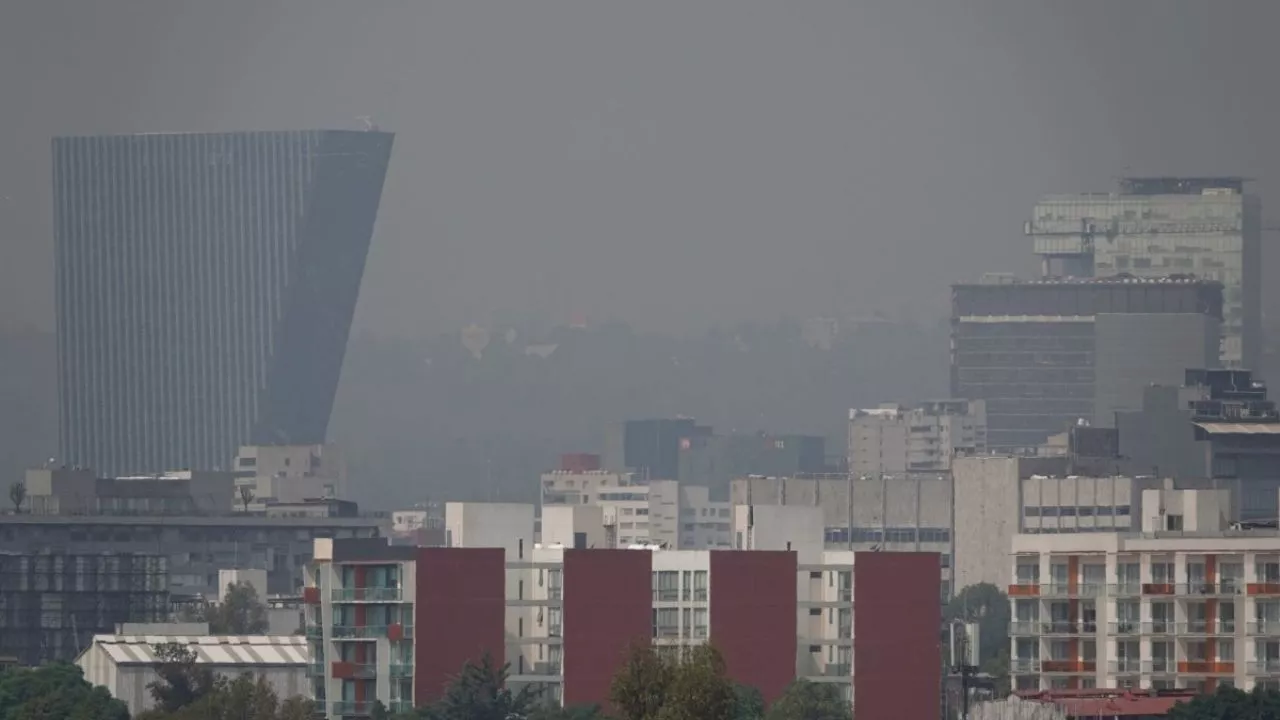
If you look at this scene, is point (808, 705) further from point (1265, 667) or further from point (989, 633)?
point (989, 633)

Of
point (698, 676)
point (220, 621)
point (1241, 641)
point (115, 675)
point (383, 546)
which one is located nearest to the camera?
point (698, 676)

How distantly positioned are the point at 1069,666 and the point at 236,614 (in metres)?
66.6

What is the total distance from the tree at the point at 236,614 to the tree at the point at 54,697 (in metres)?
45.5

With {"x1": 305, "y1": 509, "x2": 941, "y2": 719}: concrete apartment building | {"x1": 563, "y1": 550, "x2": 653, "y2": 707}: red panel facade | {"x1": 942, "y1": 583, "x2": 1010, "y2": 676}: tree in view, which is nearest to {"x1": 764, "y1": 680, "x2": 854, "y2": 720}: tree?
{"x1": 305, "y1": 509, "x2": 941, "y2": 719}: concrete apartment building

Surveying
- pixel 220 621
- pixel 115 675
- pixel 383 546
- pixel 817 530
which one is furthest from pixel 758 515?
pixel 220 621

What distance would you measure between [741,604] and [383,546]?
12.3m

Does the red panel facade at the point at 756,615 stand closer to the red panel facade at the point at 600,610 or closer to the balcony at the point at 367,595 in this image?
the red panel facade at the point at 600,610

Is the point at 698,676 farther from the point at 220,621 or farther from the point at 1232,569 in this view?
the point at 220,621

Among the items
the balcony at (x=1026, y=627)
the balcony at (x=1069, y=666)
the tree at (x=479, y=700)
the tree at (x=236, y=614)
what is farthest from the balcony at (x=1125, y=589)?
the tree at (x=236, y=614)

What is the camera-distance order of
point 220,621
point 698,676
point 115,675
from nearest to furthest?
point 698,676, point 115,675, point 220,621

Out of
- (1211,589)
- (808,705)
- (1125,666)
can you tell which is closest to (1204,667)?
(1211,589)

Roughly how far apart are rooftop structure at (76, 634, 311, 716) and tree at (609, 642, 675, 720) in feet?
189

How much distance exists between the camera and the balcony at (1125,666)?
4823 inches

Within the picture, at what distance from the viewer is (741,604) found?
12688 cm
